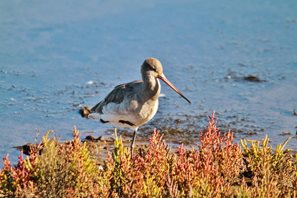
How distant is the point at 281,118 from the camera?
11305mm

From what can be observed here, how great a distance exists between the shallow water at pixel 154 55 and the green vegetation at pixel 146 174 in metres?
2.69

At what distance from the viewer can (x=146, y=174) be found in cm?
727

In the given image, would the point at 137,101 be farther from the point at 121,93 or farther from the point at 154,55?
the point at 154,55

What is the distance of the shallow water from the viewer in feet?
37.0

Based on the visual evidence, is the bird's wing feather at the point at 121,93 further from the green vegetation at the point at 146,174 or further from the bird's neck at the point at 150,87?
the green vegetation at the point at 146,174

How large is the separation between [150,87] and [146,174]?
8.03 feet

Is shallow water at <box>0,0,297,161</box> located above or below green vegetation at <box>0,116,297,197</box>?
above

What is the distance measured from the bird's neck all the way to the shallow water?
1491mm

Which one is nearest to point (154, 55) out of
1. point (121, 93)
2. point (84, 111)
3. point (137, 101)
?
point (84, 111)

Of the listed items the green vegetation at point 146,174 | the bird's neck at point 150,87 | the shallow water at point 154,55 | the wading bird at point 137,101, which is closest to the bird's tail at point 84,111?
the shallow water at point 154,55

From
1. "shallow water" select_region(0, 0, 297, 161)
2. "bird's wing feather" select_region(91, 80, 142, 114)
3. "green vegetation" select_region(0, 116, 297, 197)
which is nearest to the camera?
"green vegetation" select_region(0, 116, 297, 197)

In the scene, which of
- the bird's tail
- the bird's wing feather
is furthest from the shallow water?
the bird's wing feather

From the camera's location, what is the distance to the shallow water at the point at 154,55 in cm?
1128

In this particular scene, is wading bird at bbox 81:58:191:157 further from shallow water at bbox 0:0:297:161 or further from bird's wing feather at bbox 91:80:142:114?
shallow water at bbox 0:0:297:161
